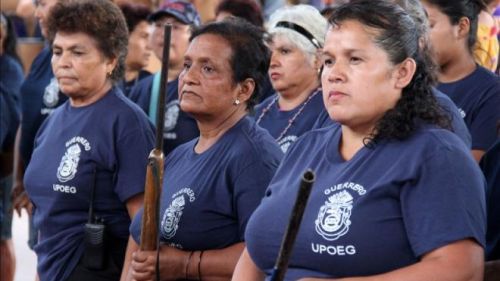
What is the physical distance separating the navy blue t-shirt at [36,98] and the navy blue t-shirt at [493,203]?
2.92 metres

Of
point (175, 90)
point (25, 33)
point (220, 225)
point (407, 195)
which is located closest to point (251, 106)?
point (220, 225)

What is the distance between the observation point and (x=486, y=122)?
4.11m

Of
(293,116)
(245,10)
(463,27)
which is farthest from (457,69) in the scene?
(245,10)

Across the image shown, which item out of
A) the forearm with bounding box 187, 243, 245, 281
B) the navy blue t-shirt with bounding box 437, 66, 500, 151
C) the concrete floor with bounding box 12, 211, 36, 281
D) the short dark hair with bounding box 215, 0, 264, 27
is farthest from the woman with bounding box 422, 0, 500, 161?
the concrete floor with bounding box 12, 211, 36, 281

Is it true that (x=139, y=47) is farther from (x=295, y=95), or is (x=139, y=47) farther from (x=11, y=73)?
(x=295, y=95)

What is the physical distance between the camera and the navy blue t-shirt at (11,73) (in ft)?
21.7

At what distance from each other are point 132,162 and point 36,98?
78.3 inches

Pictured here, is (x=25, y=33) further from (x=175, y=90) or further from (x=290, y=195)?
(x=290, y=195)

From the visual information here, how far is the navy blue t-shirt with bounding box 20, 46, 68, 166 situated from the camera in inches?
229

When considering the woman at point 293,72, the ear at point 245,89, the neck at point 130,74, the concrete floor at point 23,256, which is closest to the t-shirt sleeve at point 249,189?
the ear at point 245,89

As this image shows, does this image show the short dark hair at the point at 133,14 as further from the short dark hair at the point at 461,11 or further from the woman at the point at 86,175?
the short dark hair at the point at 461,11

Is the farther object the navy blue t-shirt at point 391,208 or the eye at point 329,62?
the eye at point 329,62

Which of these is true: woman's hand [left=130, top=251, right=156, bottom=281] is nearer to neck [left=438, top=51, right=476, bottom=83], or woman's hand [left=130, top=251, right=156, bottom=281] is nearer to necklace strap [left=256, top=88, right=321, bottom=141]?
necklace strap [left=256, top=88, right=321, bottom=141]

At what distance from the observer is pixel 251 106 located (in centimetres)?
393
